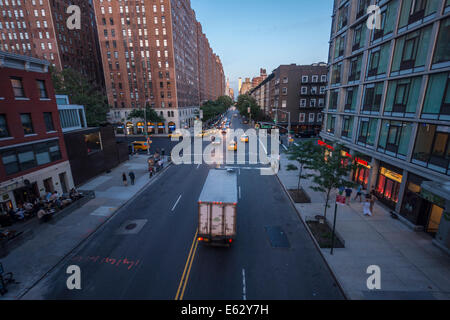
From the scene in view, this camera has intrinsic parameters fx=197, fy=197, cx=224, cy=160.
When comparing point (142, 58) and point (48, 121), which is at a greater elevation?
point (142, 58)

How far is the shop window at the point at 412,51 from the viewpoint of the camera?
13.1 meters

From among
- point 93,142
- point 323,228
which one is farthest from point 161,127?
point 323,228

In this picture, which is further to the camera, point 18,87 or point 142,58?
point 142,58

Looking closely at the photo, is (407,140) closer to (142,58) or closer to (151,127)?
(151,127)

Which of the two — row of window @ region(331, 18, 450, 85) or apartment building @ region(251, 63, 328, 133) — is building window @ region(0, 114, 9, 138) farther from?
apartment building @ region(251, 63, 328, 133)

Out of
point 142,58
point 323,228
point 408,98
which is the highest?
point 142,58

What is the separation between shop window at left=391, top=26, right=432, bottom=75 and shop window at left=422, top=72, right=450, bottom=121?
1377mm

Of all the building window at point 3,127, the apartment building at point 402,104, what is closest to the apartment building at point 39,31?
the building window at point 3,127

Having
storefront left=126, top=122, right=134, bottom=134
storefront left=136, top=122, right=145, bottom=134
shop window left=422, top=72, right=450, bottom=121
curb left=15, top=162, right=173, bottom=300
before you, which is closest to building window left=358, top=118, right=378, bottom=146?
shop window left=422, top=72, right=450, bottom=121

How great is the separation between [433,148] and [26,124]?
29160mm

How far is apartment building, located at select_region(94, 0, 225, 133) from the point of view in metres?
54.7

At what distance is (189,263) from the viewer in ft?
33.4

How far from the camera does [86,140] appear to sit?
22.5 meters

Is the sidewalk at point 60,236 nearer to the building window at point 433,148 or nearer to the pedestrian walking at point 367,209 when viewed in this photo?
the pedestrian walking at point 367,209
